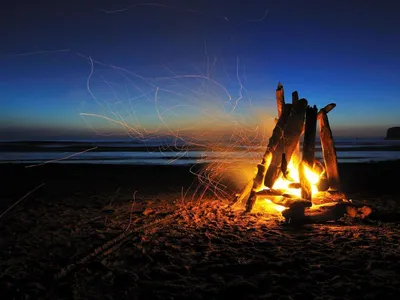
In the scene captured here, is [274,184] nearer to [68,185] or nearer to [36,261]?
[36,261]

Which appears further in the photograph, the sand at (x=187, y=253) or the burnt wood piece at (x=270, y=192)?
the burnt wood piece at (x=270, y=192)

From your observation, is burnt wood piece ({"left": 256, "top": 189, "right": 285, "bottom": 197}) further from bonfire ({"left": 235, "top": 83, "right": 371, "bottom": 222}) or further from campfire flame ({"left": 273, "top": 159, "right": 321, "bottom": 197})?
campfire flame ({"left": 273, "top": 159, "right": 321, "bottom": 197})

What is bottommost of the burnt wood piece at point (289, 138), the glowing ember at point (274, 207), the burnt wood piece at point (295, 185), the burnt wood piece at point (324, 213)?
the glowing ember at point (274, 207)

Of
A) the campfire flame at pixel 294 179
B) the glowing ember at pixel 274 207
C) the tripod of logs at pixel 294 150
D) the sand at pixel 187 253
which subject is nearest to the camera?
the sand at pixel 187 253

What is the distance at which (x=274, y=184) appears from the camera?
816 centimetres

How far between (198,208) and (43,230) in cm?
364

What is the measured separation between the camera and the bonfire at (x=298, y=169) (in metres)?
7.38

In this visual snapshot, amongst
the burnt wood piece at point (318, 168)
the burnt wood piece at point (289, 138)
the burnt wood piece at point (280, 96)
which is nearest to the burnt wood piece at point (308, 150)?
the burnt wood piece at point (289, 138)

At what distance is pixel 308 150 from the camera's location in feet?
24.8

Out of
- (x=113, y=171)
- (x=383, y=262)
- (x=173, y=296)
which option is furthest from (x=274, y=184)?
(x=113, y=171)

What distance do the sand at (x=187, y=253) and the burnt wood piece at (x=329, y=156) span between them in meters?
1.16

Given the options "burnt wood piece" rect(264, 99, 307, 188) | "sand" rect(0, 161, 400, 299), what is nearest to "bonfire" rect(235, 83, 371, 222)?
"burnt wood piece" rect(264, 99, 307, 188)

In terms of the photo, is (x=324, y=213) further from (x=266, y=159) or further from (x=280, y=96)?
(x=280, y=96)

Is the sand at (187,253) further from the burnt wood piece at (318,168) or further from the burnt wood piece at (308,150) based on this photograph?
the burnt wood piece at (318,168)
